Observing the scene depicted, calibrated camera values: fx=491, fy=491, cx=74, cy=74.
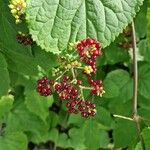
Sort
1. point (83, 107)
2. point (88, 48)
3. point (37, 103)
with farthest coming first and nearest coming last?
point (37, 103) < point (83, 107) < point (88, 48)

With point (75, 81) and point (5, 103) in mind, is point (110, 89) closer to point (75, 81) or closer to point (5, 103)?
point (5, 103)

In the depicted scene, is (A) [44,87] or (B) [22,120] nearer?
(A) [44,87]

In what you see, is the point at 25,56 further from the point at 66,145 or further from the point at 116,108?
the point at 66,145

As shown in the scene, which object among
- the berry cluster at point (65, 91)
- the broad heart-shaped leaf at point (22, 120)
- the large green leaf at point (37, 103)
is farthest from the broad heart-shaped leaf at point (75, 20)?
the broad heart-shaped leaf at point (22, 120)

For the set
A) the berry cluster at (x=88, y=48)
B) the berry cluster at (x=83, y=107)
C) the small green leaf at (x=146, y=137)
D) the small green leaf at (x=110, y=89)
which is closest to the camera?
the berry cluster at (x=88, y=48)

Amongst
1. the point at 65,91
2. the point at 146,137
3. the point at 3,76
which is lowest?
the point at 146,137

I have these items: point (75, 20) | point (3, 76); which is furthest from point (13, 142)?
point (75, 20)

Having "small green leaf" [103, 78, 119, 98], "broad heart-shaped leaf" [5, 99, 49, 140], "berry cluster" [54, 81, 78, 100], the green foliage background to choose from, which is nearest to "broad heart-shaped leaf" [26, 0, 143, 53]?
the green foliage background

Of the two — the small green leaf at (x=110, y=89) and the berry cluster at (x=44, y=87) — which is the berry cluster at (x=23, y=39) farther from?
the small green leaf at (x=110, y=89)

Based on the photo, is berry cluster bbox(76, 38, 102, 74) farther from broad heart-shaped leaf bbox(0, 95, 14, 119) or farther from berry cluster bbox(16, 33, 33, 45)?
broad heart-shaped leaf bbox(0, 95, 14, 119)
